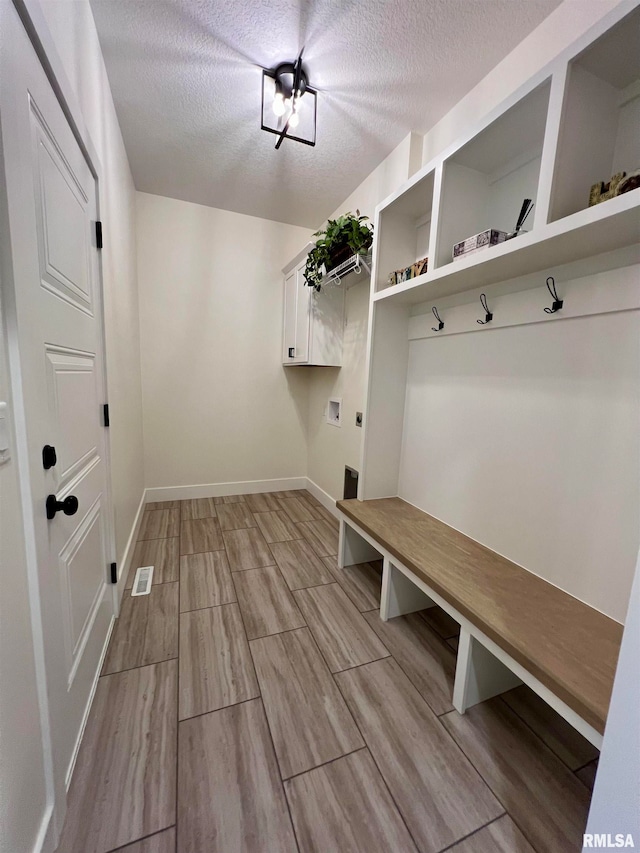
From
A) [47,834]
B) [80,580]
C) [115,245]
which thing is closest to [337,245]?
[115,245]

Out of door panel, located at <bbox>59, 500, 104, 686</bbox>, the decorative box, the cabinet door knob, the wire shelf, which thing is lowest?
door panel, located at <bbox>59, 500, 104, 686</bbox>

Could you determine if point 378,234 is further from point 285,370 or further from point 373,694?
point 373,694

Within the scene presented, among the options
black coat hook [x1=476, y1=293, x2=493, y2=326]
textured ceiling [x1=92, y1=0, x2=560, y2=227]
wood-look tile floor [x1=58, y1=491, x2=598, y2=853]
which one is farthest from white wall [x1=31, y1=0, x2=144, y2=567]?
black coat hook [x1=476, y1=293, x2=493, y2=326]

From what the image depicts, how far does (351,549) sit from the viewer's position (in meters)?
2.29

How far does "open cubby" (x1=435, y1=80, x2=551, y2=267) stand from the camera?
1.30m

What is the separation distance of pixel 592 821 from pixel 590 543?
0.77 m

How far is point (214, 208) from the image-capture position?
3.11 meters

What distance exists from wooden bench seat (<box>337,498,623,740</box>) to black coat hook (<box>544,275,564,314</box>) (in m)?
1.10

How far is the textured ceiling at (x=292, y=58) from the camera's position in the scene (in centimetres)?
142

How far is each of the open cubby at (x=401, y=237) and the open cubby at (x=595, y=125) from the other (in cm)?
89

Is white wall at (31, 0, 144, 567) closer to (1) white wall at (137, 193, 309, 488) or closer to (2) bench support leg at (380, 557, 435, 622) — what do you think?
(1) white wall at (137, 193, 309, 488)

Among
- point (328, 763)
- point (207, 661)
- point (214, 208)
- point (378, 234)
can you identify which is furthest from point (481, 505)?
point (214, 208)

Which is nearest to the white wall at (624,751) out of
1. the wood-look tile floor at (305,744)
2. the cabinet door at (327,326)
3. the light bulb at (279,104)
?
the wood-look tile floor at (305,744)

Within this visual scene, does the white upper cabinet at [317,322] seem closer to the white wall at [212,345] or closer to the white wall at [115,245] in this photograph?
the white wall at [212,345]
